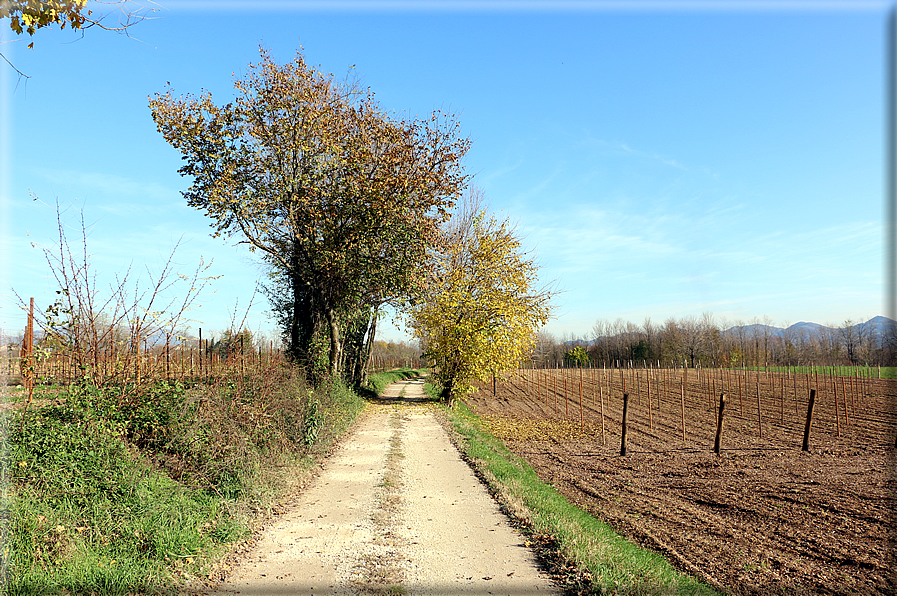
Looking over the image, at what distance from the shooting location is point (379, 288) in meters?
19.8

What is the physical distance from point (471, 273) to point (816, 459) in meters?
13.8

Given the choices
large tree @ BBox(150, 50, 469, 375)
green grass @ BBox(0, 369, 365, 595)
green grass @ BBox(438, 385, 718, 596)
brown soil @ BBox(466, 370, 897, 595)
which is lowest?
brown soil @ BBox(466, 370, 897, 595)

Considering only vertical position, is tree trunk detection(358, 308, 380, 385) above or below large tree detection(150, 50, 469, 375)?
below

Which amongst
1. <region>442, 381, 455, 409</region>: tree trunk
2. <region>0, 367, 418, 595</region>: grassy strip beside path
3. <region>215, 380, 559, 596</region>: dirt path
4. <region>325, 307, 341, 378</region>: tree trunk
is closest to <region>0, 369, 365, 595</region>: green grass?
<region>0, 367, 418, 595</region>: grassy strip beside path

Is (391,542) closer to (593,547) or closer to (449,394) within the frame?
(593,547)

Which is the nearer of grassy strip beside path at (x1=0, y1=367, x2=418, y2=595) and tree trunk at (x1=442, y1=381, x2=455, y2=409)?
grassy strip beside path at (x1=0, y1=367, x2=418, y2=595)

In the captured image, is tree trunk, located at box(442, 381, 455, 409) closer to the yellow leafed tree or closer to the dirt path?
the yellow leafed tree

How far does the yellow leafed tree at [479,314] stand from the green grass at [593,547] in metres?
12.8

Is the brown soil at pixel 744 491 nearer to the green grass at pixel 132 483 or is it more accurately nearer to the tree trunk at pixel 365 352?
the green grass at pixel 132 483

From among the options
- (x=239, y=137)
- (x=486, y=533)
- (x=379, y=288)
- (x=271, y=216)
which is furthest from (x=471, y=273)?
(x=486, y=533)

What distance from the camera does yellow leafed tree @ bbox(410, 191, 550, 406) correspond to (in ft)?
73.8

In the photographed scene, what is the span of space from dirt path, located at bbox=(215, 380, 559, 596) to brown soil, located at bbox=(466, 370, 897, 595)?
7.96 ft

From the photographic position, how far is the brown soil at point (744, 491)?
6684mm

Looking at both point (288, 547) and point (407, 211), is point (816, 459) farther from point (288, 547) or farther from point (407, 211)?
point (288, 547)
